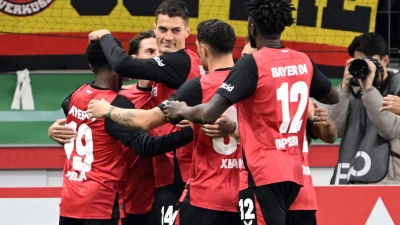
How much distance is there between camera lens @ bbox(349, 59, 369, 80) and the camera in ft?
19.2

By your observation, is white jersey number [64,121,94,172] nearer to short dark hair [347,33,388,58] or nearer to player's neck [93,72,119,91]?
player's neck [93,72,119,91]

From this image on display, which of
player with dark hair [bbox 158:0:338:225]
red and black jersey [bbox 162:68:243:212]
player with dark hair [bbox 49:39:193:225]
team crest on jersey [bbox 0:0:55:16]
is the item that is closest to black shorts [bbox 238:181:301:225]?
player with dark hair [bbox 158:0:338:225]

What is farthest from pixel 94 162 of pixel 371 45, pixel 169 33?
pixel 371 45

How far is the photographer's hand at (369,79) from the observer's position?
230 inches

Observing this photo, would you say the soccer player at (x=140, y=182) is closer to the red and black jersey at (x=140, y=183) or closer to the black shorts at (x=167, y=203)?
the red and black jersey at (x=140, y=183)

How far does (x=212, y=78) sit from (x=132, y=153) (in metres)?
0.84

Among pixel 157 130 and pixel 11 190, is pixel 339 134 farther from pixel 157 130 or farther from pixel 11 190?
pixel 11 190

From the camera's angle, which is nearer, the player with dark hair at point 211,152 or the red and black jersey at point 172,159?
the player with dark hair at point 211,152

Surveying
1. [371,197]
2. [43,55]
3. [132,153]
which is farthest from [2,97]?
[371,197]

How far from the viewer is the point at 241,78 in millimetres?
4152

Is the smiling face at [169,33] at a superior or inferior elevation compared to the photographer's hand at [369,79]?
superior

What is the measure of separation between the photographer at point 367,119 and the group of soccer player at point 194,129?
997 millimetres

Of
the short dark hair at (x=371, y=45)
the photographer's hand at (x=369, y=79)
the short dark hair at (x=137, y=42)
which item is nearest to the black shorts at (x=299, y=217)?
the photographer's hand at (x=369, y=79)

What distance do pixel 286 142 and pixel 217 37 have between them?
27.2 inches
